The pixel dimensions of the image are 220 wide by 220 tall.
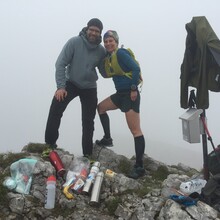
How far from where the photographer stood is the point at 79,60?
890 cm

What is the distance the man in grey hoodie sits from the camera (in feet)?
29.0

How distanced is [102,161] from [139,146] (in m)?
1.74

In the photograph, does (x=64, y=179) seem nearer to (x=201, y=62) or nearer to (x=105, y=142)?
(x=105, y=142)

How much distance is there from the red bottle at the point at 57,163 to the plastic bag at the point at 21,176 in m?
0.60

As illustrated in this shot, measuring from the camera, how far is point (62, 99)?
892 centimetres

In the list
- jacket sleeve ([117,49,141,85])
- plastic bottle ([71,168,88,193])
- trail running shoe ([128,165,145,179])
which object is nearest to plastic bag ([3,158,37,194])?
plastic bottle ([71,168,88,193])

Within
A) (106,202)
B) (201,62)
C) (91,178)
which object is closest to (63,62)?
(91,178)

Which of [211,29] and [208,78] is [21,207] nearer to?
[208,78]

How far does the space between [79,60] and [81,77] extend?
0.48 meters

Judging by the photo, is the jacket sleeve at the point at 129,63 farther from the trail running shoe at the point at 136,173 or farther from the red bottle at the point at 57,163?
the red bottle at the point at 57,163

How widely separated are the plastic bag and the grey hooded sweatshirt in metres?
2.26

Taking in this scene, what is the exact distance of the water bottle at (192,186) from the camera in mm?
7430

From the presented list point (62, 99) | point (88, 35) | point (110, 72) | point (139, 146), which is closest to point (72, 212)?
point (139, 146)

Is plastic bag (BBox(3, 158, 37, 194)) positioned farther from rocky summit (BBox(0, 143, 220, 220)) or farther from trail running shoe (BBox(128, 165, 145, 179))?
trail running shoe (BBox(128, 165, 145, 179))
